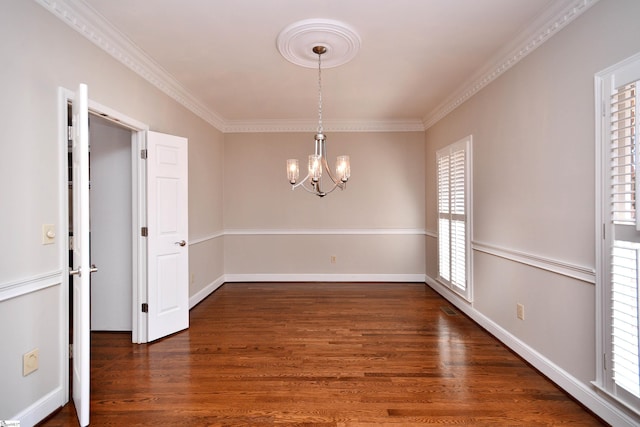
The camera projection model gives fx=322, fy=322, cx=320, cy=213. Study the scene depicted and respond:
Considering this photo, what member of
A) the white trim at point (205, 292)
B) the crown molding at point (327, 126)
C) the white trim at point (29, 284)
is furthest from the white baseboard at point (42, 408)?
the crown molding at point (327, 126)

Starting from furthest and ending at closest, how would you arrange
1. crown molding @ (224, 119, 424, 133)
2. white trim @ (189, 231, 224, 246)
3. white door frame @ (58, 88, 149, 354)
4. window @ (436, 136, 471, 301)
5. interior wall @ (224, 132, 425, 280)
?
interior wall @ (224, 132, 425, 280)
crown molding @ (224, 119, 424, 133)
white trim @ (189, 231, 224, 246)
window @ (436, 136, 471, 301)
white door frame @ (58, 88, 149, 354)

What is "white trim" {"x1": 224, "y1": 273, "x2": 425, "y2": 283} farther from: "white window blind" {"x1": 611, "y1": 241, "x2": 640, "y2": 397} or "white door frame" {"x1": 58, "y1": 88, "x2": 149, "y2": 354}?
"white window blind" {"x1": 611, "y1": 241, "x2": 640, "y2": 397}

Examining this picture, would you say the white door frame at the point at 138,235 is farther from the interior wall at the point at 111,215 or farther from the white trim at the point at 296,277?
the white trim at the point at 296,277

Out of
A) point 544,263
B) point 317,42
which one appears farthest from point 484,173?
point 317,42

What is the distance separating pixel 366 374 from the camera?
2578 millimetres

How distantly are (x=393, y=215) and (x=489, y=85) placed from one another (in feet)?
8.74

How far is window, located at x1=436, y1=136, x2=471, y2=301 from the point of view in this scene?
3.85m

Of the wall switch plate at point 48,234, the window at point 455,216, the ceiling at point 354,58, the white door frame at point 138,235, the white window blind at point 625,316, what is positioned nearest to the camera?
the white window blind at point 625,316

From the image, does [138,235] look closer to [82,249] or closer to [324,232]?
[82,249]

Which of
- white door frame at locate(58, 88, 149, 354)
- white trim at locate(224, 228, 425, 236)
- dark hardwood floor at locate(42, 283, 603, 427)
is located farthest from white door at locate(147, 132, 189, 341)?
white trim at locate(224, 228, 425, 236)

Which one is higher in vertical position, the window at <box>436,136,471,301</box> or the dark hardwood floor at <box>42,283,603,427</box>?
the window at <box>436,136,471,301</box>

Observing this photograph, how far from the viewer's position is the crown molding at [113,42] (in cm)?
221

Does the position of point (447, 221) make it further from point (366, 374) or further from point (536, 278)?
point (366, 374)

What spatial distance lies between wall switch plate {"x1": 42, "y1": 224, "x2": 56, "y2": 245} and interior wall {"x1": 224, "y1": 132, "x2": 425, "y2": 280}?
3.47 m
